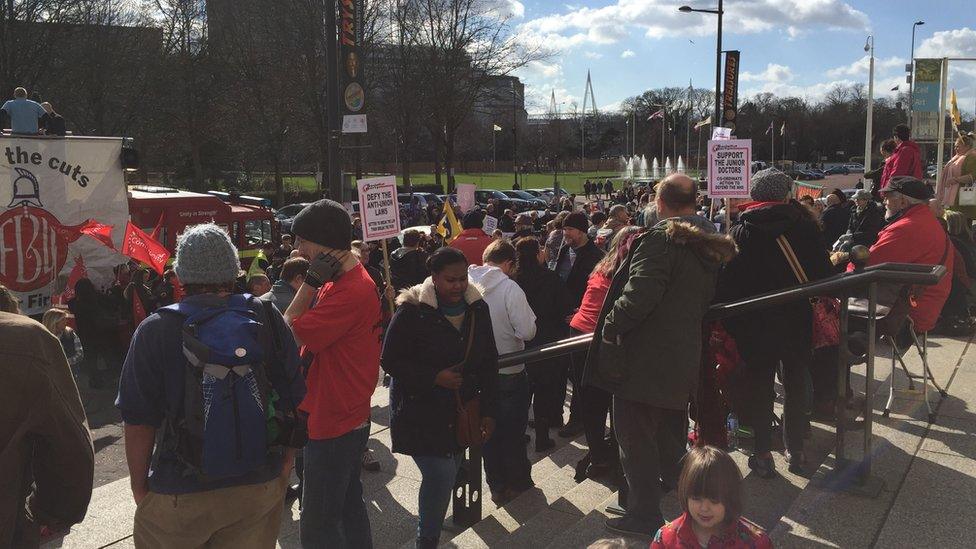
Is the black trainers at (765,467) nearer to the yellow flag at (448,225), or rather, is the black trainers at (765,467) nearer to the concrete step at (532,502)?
the concrete step at (532,502)

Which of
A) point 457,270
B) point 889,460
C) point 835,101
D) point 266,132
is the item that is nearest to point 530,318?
point 457,270

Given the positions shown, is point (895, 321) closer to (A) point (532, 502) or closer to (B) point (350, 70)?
(A) point (532, 502)

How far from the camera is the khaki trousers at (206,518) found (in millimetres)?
2709

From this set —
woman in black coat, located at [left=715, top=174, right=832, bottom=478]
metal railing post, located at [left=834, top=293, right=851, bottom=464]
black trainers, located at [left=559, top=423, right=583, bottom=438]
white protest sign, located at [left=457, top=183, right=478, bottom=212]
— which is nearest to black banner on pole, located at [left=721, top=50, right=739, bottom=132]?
white protest sign, located at [left=457, top=183, right=478, bottom=212]

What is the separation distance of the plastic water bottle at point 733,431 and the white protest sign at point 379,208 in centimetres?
→ 464

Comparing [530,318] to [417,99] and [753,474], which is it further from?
[417,99]

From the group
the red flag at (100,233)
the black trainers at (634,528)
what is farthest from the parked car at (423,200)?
the black trainers at (634,528)

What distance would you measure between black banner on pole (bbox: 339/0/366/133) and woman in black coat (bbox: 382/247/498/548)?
713 cm

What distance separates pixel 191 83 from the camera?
3919 centimetres

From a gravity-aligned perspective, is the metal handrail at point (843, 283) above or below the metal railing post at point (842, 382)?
above

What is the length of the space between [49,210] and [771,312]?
11016 mm

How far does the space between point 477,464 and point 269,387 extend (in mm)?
1988

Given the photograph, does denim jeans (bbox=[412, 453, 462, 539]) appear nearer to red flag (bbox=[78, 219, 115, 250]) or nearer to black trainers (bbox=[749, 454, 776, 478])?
black trainers (bbox=[749, 454, 776, 478])

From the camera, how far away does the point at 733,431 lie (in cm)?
488
